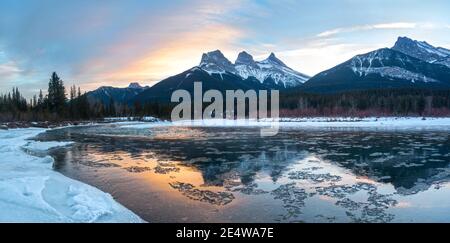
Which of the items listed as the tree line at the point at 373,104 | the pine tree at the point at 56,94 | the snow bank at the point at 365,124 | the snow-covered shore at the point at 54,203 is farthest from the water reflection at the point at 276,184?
the tree line at the point at 373,104

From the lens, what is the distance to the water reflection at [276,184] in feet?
39.9

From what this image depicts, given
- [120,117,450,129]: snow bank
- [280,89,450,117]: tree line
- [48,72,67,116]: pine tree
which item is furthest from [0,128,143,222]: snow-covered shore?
[280,89,450,117]: tree line

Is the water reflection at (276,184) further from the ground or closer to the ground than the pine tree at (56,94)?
closer to the ground

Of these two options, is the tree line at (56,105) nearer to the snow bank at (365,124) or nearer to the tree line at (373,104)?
the snow bank at (365,124)

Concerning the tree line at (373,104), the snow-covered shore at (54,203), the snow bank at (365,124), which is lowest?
the snow bank at (365,124)

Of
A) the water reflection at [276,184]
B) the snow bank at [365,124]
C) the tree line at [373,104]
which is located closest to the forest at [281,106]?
the tree line at [373,104]

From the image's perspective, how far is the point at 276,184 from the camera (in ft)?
55.1

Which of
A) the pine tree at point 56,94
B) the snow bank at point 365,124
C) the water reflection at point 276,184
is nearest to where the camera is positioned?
the water reflection at point 276,184

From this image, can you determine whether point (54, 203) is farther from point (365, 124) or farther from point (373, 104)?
point (373, 104)

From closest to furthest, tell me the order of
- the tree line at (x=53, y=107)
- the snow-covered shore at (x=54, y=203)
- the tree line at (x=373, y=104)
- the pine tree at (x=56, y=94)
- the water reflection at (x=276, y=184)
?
the snow-covered shore at (x=54, y=203) < the water reflection at (x=276, y=184) < the tree line at (x=53, y=107) < the pine tree at (x=56, y=94) < the tree line at (x=373, y=104)

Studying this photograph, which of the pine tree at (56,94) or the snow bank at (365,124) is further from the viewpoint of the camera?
the pine tree at (56,94)

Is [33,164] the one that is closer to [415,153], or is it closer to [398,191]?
[398,191]

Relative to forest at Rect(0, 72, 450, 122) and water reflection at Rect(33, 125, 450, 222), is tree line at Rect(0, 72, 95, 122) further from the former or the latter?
water reflection at Rect(33, 125, 450, 222)

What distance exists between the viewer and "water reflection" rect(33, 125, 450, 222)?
12.2 meters
